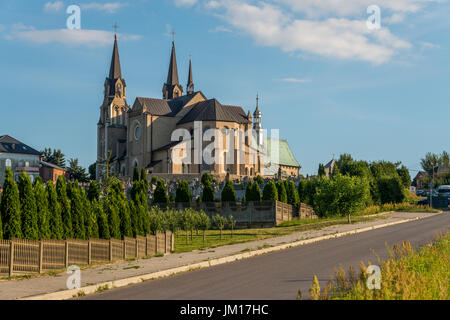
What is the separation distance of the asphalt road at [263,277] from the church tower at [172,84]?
84.4m

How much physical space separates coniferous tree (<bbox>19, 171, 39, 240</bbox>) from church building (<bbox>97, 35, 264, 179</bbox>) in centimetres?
5106

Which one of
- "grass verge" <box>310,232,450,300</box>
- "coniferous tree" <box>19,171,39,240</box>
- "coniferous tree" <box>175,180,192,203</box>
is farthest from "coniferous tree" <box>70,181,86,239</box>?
"coniferous tree" <box>175,180,192,203</box>

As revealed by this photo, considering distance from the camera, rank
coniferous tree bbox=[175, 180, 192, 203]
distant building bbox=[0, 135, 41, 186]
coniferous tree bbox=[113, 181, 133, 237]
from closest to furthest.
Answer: coniferous tree bbox=[113, 181, 133, 237], coniferous tree bbox=[175, 180, 192, 203], distant building bbox=[0, 135, 41, 186]

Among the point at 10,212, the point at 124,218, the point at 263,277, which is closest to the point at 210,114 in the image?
the point at 124,218

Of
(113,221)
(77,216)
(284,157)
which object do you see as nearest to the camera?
(77,216)

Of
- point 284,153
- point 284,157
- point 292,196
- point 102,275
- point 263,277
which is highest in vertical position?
point 284,153

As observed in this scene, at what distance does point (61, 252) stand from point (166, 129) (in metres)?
71.5

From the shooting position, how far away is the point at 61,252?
59.8 feet

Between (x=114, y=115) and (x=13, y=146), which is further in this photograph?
(x=114, y=115)

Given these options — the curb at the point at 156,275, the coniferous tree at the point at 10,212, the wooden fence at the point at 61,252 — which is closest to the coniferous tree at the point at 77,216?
the wooden fence at the point at 61,252

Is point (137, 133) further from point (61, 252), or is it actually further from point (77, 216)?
point (61, 252)

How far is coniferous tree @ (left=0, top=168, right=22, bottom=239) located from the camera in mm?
18172

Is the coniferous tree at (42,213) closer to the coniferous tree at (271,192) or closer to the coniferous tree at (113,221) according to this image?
the coniferous tree at (113,221)
